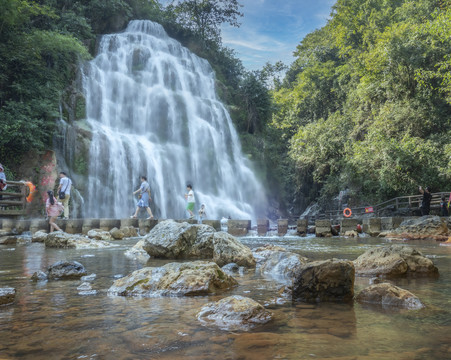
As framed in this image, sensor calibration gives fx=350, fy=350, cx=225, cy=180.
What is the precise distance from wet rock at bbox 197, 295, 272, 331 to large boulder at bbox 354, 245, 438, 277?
241 centimetres

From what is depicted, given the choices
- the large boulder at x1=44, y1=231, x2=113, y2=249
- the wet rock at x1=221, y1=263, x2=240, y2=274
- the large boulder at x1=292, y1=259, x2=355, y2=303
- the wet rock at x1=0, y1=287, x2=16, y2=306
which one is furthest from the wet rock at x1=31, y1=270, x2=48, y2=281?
the large boulder at x1=44, y1=231, x2=113, y2=249

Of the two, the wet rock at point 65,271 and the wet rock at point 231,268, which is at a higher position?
the wet rock at point 65,271

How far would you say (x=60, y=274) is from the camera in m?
4.21

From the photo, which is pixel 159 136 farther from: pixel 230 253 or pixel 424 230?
pixel 230 253

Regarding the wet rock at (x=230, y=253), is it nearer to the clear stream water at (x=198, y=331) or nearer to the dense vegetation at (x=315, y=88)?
the clear stream water at (x=198, y=331)

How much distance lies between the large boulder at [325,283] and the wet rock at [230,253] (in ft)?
7.08

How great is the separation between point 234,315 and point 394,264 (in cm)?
271

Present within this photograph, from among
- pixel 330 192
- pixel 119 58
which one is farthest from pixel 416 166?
pixel 119 58

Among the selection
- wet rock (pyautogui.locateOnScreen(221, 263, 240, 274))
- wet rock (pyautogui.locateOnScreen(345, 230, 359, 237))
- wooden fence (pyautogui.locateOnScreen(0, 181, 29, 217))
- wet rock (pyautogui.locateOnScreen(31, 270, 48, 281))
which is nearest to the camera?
wet rock (pyautogui.locateOnScreen(31, 270, 48, 281))

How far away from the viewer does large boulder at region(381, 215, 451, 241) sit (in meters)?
10.8

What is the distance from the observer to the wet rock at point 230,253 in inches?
204

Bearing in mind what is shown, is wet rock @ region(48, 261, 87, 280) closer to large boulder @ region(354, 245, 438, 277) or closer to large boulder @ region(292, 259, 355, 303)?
large boulder @ region(292, 259, 355, 303)

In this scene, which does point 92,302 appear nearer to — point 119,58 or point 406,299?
point 406,299

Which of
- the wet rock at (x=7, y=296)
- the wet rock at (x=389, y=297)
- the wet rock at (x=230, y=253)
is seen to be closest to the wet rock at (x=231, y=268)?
the wet rock at (x=230, y=253)
